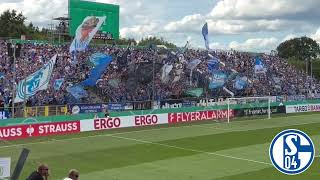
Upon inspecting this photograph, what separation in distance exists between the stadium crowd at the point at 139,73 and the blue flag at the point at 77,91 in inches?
14.6

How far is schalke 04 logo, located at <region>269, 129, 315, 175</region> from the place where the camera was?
6.14 m

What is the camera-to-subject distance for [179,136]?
103 ft

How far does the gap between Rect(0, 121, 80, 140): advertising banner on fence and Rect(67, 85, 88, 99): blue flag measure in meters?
11.5

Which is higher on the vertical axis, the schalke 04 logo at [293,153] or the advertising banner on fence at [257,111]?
the schalke 04 logo at [293,153]

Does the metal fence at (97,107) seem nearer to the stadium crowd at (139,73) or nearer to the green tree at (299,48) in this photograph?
the stadium crowd at (139,73)

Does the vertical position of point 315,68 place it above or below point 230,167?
above

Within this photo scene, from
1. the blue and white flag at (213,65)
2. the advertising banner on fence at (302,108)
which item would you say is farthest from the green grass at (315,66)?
the blue and white flag at (213,65)

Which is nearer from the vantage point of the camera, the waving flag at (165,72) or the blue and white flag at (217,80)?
the waving flag at (165,72)

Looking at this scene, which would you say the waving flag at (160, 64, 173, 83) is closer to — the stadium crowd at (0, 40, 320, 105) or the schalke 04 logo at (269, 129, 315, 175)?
the stadium crowd at (0, 40, 320, 105)

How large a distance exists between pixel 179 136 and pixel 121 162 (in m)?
9.97

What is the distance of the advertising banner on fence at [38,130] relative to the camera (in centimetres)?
2848

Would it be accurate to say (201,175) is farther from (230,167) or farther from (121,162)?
(121,162)

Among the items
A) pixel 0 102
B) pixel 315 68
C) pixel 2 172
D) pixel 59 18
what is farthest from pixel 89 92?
pixel 315 68

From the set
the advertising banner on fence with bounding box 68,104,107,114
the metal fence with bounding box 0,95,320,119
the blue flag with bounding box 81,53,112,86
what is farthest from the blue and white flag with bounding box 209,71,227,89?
the advertising banner on fence with bounding box 68,104,107,114
